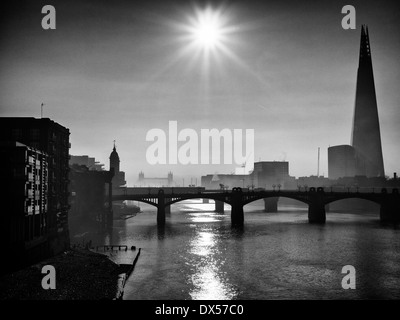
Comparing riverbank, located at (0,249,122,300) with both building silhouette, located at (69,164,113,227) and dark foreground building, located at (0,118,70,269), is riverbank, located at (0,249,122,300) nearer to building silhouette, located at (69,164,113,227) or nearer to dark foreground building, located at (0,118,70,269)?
dark foreground building, located at (0,118,70,269)

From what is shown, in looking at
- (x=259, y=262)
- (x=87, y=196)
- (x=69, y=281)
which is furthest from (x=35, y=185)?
(x=87, y=196)

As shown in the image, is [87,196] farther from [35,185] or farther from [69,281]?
[69,281]

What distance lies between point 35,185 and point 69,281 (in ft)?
53.6

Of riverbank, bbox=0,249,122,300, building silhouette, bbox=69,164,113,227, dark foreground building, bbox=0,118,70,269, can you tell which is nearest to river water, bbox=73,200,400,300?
riverbank, bbox=0,249,122,300

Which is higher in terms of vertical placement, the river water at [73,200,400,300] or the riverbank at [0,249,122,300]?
the riverbank at [0,249,122,300]

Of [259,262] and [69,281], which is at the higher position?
[69,281]

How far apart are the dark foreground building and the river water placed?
12456 millimetres

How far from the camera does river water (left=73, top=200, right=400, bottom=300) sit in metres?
42.8

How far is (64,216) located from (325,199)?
85.3 metres

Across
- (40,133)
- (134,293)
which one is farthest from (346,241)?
(40,133)

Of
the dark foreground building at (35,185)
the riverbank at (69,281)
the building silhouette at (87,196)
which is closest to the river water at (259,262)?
the riverbank at (69,281)

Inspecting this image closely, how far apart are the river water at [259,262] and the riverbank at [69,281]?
3.07 m

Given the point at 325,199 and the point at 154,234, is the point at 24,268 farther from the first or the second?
the point at 325,199

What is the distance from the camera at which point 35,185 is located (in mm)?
52188
